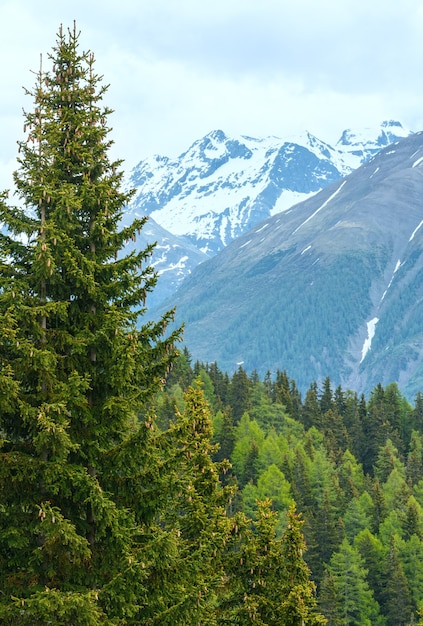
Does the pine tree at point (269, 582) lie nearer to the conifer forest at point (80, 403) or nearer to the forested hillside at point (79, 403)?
the conifer forest at point (80, 403)

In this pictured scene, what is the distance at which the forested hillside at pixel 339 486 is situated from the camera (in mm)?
91812

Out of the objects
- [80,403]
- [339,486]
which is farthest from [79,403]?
[339,486]

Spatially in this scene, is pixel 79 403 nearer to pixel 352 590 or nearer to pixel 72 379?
pixel 72 379

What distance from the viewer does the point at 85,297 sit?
744 inches

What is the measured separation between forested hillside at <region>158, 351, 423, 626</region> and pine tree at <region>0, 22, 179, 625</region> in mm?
48862

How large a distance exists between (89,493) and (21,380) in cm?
287

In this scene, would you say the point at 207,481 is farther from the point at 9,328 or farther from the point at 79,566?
the point at 9,328

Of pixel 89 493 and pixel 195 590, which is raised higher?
pixel 89 493

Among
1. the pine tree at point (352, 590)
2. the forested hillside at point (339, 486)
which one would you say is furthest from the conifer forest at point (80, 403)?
the pine tree at point (352, 590)

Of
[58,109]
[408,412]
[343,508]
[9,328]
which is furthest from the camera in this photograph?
[408,412]

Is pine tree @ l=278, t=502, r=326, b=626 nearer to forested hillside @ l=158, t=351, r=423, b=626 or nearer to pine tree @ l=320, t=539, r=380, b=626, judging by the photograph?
forested hillside @ l=158, t=351, r=423, b=626

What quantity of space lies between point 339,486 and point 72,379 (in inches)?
4262

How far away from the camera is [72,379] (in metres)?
17.0

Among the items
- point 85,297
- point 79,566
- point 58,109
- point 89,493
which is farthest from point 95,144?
point 79,566
